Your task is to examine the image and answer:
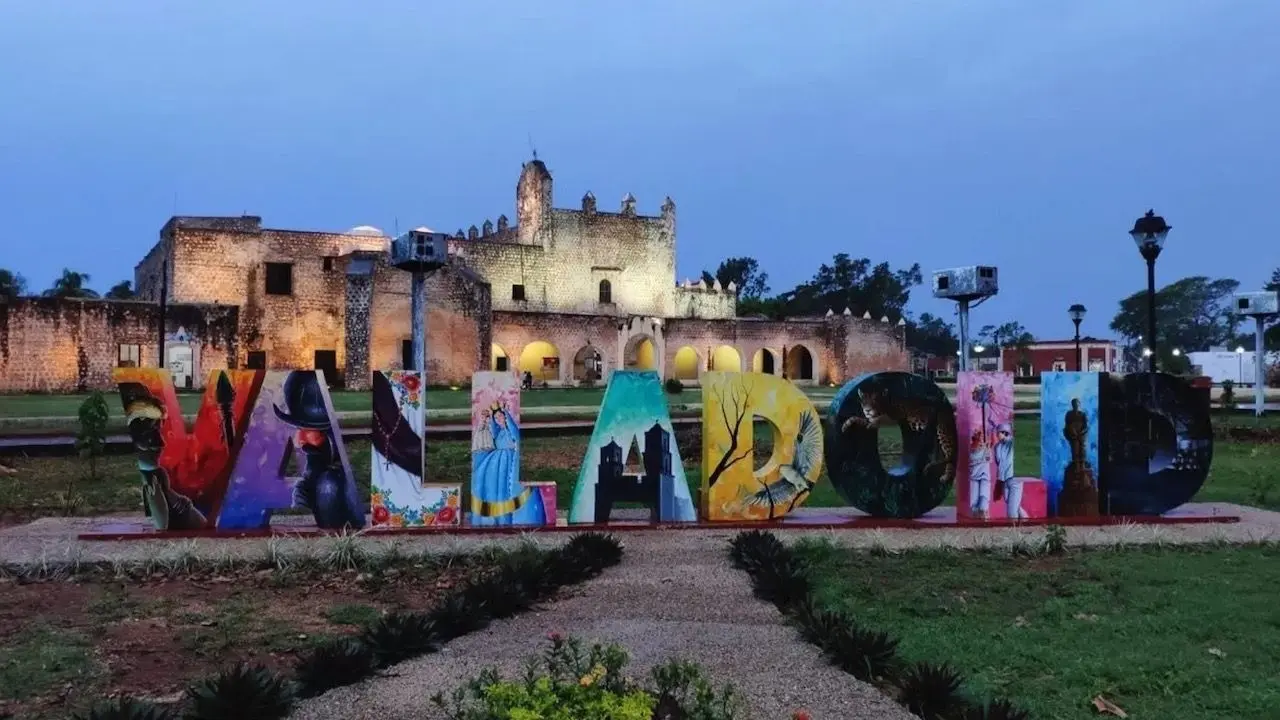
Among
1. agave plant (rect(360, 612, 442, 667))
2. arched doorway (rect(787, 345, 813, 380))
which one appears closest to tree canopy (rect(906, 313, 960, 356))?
arched doorway (rect(787, 345, 813, 380))

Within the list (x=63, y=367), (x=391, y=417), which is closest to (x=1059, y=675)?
(x=391, y=417)

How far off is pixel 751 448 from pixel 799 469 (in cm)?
48

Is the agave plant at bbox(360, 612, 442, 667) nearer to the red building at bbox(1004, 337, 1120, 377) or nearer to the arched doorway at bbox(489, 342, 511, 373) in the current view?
the arched doorway at bbox(489, 342, 511, 373)

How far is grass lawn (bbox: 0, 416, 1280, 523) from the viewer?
10172 millimetres

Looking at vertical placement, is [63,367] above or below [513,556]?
above

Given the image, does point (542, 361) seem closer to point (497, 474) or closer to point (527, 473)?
point (527, 473)

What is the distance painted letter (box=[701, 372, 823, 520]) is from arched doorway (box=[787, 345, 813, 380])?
4009cm

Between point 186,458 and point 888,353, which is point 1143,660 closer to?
point 186,458

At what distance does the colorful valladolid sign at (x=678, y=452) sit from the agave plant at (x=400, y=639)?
125 inches

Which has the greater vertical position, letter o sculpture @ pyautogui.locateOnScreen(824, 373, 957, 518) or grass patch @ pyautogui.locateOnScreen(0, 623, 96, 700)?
letter o sculpture @ pyautogui.locateOnScreen(824, 373, 957, 518)

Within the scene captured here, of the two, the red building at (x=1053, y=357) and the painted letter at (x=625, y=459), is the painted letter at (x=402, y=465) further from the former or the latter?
the red building at (x=1053, y=357)

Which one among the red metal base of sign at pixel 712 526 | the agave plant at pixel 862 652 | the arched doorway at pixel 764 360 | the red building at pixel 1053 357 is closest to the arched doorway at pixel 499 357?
the arched doorway at pixel 764 360

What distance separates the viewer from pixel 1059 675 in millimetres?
4438

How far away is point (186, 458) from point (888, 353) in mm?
42823
